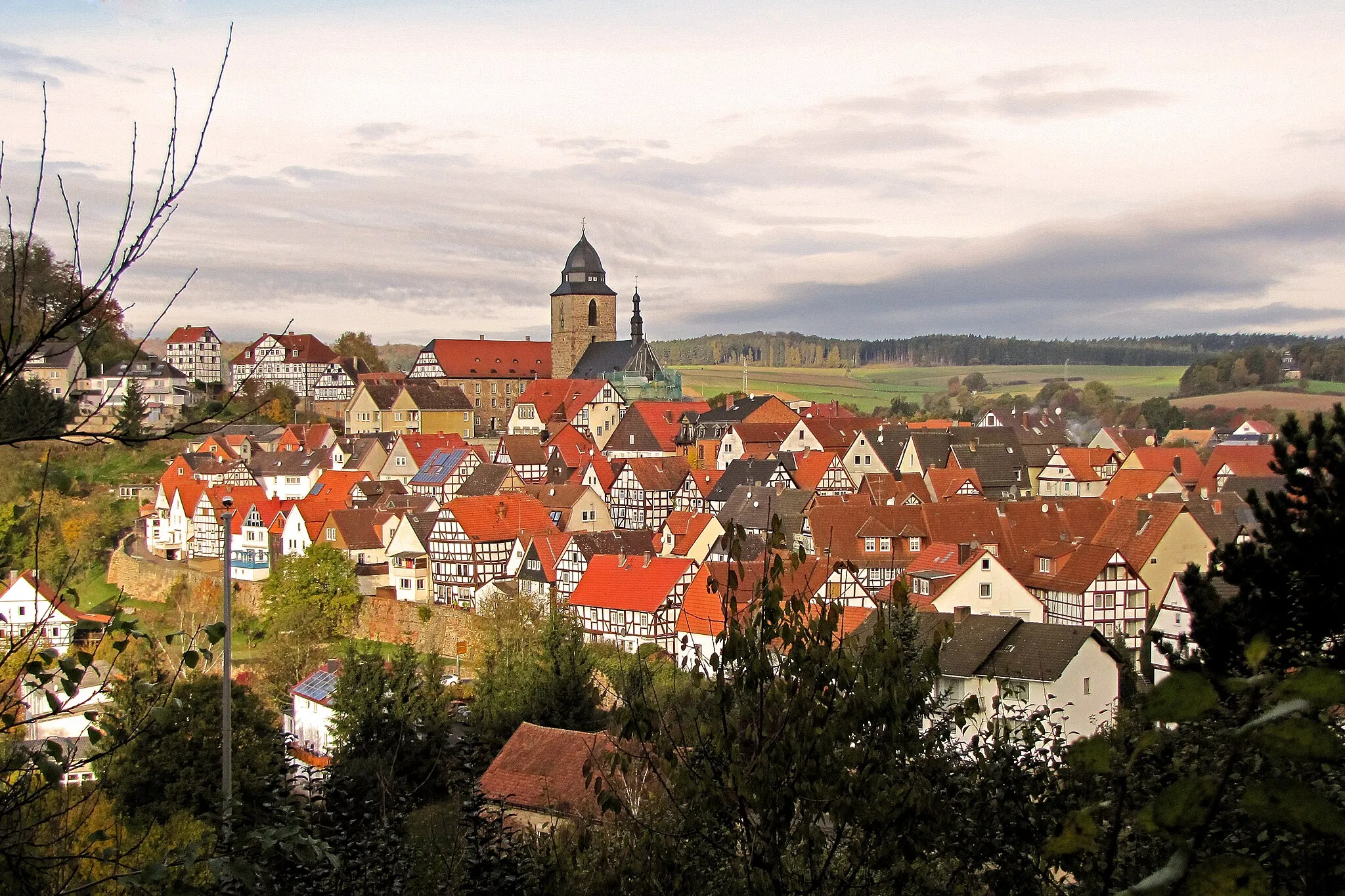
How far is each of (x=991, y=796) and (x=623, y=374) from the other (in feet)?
222

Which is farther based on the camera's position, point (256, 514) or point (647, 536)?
point (256, 514)

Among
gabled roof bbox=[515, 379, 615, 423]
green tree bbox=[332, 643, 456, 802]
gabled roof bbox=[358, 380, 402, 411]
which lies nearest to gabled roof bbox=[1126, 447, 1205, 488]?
gabled roof bbox=[515, 379, 615, 423]

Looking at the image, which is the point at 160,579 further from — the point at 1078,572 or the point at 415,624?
the point at 1078,572

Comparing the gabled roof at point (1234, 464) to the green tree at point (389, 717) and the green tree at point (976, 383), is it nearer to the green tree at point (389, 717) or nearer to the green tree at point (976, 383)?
the green tree at point (389, 717)

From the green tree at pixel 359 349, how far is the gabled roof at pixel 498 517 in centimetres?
5199

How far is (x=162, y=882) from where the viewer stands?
2.99 meters

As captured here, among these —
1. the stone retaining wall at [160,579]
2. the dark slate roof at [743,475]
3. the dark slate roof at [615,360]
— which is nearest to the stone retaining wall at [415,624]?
the stone retaining wall at [160,579]

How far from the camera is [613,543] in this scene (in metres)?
35.0

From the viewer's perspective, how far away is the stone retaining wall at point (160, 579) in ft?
129

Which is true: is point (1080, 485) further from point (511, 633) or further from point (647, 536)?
point (511, 633)

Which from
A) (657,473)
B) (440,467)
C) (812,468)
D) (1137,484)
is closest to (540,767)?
(812,468)

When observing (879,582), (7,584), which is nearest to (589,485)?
(879,582)

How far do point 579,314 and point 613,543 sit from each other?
49.8 m

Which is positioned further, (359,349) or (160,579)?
(359,349)
